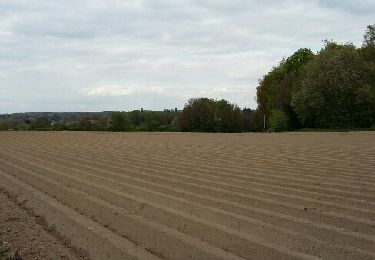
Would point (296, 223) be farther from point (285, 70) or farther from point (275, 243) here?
point (285, 70)

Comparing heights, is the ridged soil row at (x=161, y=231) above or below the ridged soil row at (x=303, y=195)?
below

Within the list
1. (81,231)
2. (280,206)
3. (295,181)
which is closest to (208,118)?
(295,181)

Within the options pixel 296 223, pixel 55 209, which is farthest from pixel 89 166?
pixel 296 223

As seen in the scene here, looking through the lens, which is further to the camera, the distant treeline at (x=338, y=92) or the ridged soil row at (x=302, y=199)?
the distant treeline at (x=338, y=92)

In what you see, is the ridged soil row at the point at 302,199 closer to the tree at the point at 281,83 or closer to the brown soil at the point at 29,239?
the brown soil at the point at 29,239

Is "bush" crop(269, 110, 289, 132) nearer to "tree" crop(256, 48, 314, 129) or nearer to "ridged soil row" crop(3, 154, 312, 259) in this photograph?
"tree" crop(256, 48, 314, 129)

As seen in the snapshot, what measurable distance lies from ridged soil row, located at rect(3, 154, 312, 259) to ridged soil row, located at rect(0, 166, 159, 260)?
0.15 meters

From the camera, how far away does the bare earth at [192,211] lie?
17.3 feet

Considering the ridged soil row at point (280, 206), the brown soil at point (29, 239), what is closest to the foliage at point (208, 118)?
the ridged soil row at point (280, 206)

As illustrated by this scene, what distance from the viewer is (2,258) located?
16.0 feet

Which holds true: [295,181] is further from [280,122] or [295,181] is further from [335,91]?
[280,122]

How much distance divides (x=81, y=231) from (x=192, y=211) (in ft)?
5.62

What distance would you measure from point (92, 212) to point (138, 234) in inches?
61.1

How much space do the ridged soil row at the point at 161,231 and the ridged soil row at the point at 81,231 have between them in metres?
0.15
